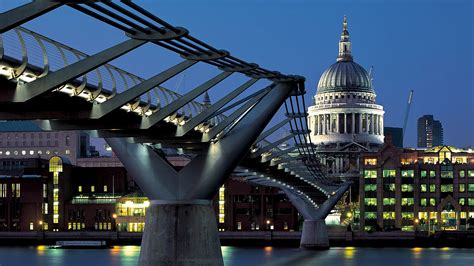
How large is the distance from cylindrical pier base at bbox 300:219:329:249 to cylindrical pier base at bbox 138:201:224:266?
7831 cm

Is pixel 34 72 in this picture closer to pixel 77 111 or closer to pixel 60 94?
pixel 60 94

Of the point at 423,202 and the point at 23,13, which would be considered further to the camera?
the point at 423,202

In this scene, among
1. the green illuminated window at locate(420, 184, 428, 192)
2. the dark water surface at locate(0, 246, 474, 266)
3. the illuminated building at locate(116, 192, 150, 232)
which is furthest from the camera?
the green illuminated window at locate(420, 184, 428, 192)

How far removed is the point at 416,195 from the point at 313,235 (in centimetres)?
5692

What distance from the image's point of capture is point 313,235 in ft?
413

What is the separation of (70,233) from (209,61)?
12574cm

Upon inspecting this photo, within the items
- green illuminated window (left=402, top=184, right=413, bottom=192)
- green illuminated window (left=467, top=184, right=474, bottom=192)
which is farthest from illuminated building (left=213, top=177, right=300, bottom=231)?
green illuminated window (left=467, top=184, right=474, bottom=192)

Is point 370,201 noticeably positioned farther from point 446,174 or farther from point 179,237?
point 179,237

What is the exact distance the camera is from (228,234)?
157m

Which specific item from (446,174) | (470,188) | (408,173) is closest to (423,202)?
(408,173)

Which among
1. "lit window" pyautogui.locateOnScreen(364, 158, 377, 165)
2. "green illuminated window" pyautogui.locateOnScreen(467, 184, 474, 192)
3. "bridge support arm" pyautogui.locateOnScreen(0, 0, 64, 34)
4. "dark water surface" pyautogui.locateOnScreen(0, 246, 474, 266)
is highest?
"lit window" pyautogui.locateOnScreen(364, 158, 377, 165)

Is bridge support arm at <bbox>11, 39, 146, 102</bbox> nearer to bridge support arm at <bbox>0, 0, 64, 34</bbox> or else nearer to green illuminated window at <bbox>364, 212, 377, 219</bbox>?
bridge support arm at <bbox>0, 0, 64, 34</bbox>

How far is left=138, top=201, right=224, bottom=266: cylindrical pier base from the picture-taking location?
46.4m

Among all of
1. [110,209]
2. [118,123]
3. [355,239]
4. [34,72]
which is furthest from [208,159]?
[110,209]
